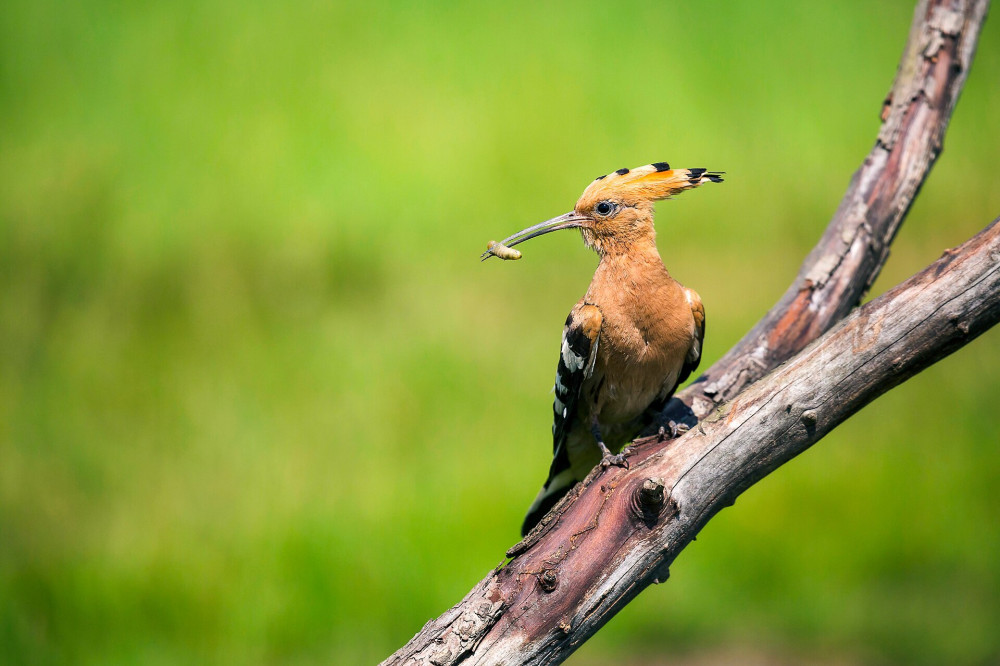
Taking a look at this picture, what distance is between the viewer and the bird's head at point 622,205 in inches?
67.4

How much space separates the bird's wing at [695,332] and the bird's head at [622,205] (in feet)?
0.61

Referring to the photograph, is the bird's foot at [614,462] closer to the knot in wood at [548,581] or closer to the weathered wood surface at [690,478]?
the weathered wood surface at [690,478]

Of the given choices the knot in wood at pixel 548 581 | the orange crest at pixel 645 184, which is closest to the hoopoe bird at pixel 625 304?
the orange crest at pixel 645 184

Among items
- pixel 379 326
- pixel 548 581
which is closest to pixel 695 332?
pixel 548 581

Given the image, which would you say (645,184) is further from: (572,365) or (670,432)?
(670,432)

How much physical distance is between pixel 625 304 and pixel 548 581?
68 centimetres

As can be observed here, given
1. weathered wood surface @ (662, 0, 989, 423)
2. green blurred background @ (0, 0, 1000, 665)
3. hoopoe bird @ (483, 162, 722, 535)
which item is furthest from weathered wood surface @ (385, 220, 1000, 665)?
green blurred background @ (0, 0, 1000, 665)

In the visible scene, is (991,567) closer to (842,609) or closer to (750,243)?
(842,609)

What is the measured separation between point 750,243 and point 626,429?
148 centimetres

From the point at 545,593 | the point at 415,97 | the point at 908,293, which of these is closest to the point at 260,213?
the point at 415,97

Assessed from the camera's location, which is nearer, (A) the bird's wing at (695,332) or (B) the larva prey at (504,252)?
(B) the larva prey at (504,252)

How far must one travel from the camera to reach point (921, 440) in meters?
3.17

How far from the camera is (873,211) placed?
6.49 ft

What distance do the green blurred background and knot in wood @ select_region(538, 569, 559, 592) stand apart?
4.28 ft
